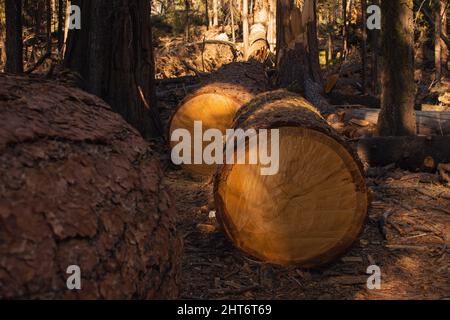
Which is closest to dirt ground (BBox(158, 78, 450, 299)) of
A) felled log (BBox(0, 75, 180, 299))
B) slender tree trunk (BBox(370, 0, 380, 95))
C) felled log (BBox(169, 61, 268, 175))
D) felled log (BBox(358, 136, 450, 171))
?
felled log (BBox(0, 75, 180, 299))

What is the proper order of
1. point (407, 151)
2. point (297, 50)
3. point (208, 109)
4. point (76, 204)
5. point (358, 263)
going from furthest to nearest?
point (297, 50) → point (208, 109) → point (407, 151) → point (358, 263) → point (76, 204)

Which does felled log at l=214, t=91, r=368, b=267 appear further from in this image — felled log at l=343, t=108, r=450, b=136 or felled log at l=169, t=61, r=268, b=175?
felled log at l=343, t=108, r=450, b=136

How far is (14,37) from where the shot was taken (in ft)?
29.1

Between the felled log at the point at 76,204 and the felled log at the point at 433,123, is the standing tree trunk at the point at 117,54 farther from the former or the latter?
the felled log at the point at 76,204

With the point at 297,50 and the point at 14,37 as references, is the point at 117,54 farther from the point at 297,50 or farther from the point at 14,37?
the point at 297,50

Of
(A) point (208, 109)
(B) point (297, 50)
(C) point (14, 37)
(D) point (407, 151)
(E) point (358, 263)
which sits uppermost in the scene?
(C) point (14, 37)

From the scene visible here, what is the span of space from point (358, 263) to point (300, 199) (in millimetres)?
808

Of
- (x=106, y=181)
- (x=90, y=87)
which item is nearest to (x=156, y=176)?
(x=106, y=181)

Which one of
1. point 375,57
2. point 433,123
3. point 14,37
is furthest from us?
point 375,57

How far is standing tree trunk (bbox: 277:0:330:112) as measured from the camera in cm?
1021

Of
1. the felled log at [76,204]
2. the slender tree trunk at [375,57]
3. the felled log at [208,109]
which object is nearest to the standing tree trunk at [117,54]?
the felled log at [208,109]

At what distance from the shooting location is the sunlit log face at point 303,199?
160 inches

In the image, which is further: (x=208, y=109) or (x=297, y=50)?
(x=297, y=50)

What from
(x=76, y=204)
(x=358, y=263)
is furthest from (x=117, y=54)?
(x=76, y=204)
